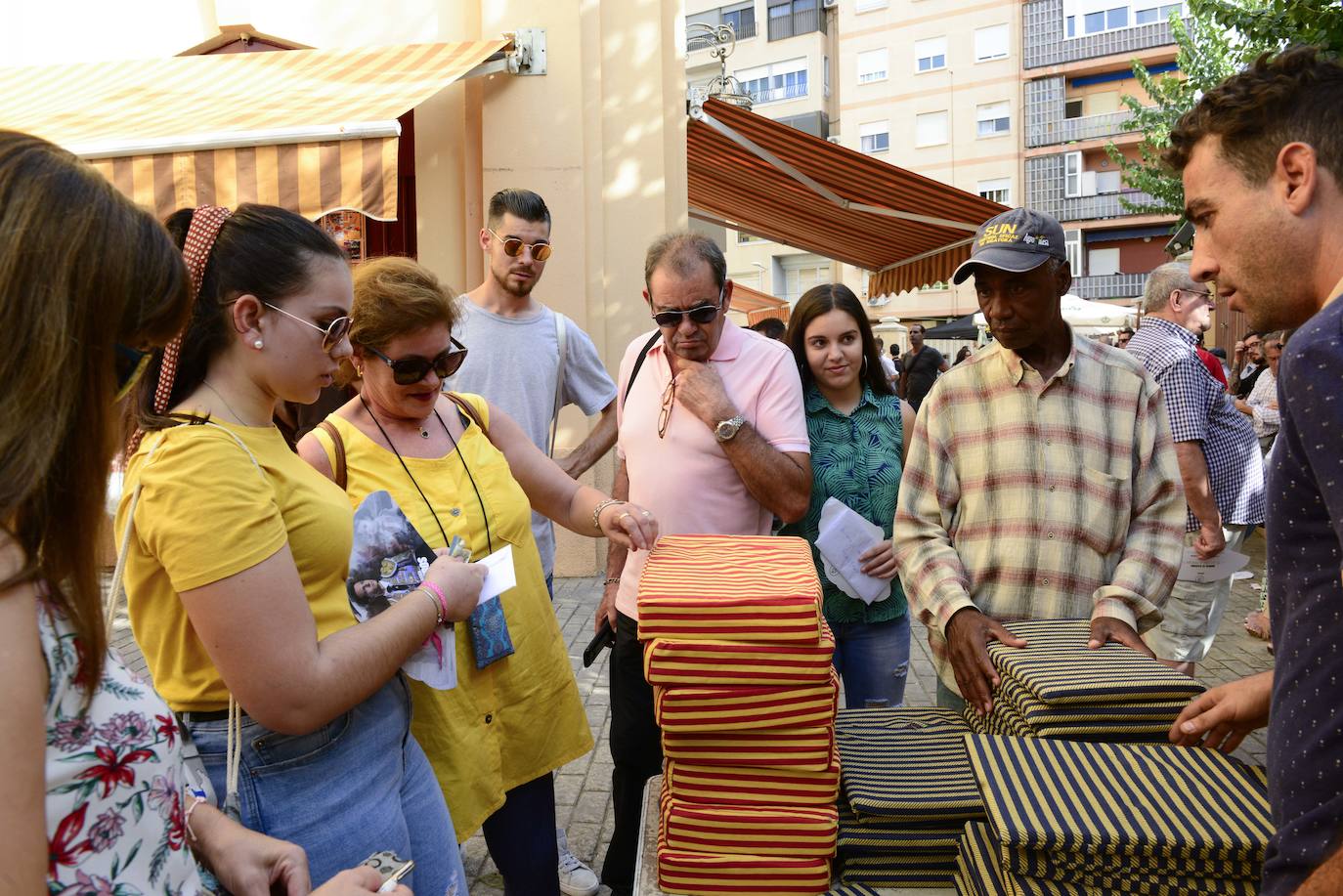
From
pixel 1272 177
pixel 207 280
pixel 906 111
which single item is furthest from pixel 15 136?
pixel 906 111

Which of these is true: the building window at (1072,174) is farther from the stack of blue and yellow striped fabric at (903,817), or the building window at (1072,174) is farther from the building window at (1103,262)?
the stack of blue and yellow striped fabric at (903,817)

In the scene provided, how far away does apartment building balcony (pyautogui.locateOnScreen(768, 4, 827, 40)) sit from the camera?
4509 centimetres

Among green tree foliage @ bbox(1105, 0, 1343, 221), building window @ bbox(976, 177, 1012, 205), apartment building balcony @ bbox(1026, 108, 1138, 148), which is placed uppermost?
apartment building balcony @ bbox(1026, 108, 1138, 148)

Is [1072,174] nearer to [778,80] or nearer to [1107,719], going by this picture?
[778,80]

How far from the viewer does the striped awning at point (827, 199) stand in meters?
8.77

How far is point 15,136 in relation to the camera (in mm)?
996

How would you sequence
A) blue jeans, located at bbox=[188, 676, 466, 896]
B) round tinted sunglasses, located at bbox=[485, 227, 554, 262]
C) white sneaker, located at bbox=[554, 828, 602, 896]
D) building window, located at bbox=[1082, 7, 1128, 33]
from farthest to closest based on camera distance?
1. building window, located at bbox=[1082, 7, 1128, 33]
2. round tinted sunglasses, located at bbox=[485, 227, 554, 262]
3. white sneaker, located at bbox=[554, 828, 602, 896]
4. blue jeans, located at bbox=[188, 676, 466, 896]

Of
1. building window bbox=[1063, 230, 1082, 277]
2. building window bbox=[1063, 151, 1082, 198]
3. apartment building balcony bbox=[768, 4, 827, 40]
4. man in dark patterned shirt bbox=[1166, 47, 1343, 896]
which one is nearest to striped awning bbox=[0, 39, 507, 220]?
man in dark patterned shirt bbox=[1166, 47, 1343, 896]

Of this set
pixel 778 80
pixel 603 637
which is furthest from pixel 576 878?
pixel 778 80

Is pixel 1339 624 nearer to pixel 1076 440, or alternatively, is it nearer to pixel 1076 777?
pixel 1076 777

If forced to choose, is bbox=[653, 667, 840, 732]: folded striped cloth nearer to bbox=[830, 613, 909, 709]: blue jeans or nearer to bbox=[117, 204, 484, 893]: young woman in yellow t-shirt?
bbox=[117, 204, 484, 893]: young woman in yellow t-shirt

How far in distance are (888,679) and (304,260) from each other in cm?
234

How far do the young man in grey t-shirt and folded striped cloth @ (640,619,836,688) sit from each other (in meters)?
2.07

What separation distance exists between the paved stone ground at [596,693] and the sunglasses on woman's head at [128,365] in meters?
2.77
